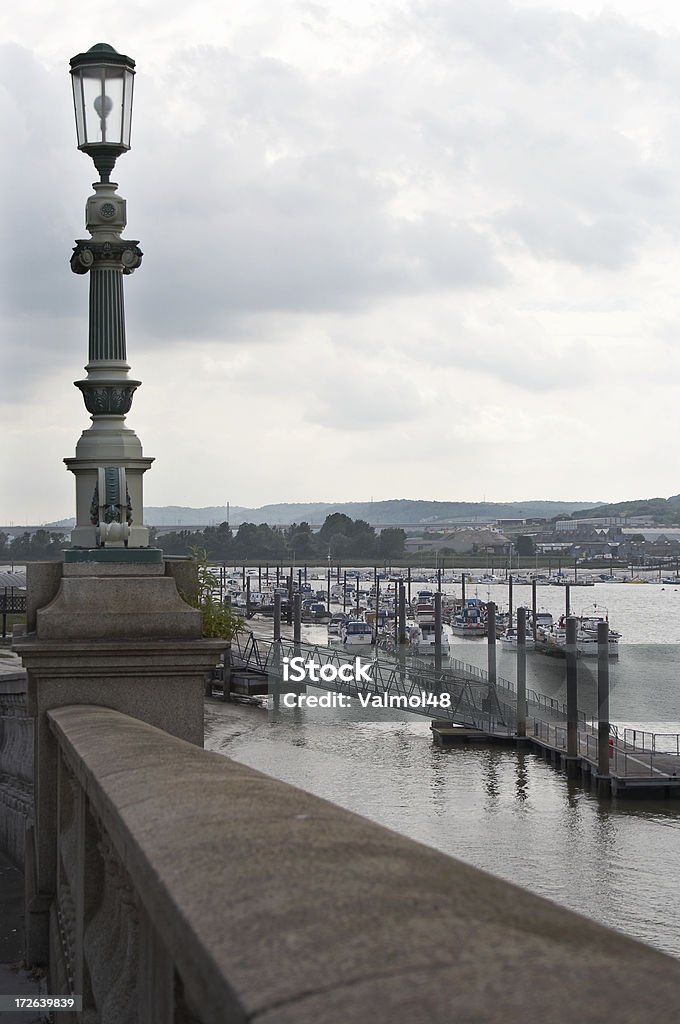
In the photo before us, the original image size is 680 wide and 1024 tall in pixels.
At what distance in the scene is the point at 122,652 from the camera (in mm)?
8578

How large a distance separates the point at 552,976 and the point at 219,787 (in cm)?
207

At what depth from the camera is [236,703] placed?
62.4 metres

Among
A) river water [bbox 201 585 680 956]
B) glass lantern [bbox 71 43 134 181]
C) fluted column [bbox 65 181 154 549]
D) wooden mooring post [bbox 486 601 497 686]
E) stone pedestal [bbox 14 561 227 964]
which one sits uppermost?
glass lantern [bbox 71 43 134 181]

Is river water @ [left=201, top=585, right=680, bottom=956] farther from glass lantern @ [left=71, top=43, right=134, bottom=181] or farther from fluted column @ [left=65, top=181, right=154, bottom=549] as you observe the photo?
glass lantern @ [left=71, top=43, right=134, bottom=181]

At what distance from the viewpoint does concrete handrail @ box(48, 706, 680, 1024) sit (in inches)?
76.2

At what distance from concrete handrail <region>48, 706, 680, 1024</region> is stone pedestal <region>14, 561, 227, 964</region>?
4490 millimetres

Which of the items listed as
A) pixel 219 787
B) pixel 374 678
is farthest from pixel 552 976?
pixel 374 678

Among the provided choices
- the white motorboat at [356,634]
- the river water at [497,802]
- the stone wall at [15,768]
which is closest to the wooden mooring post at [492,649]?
the river water at [497,802]

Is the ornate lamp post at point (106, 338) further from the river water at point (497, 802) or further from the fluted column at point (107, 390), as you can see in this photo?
the river water at point (497, 802)

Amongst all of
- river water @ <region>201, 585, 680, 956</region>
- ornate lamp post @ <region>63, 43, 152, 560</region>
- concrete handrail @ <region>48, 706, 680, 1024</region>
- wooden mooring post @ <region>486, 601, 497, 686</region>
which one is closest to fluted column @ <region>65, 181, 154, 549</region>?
ornate lamp post @ <region>63, 43, 152, 560</region>

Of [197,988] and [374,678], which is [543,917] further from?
[374,678]

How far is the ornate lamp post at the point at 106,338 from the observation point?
31.0ft

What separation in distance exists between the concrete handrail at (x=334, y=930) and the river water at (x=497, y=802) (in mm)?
21529

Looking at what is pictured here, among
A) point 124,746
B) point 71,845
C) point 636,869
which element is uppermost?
point 124,746
